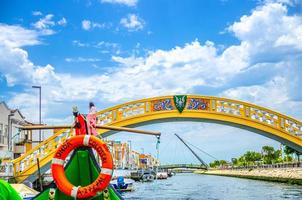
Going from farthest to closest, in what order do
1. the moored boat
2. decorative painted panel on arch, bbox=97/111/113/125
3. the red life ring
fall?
the moored boat → decorative painted panel on arch, bbox=97/111/113/125 → the red life ring

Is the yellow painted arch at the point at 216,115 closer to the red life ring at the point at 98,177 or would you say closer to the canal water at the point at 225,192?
the canal water at the point at 225,192

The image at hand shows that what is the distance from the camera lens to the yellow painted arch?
20094 millimetres

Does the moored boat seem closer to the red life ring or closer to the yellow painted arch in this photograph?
the yellow painted arch

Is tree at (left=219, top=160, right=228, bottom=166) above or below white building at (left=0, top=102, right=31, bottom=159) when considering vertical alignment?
below

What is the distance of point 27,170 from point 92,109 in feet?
41.4

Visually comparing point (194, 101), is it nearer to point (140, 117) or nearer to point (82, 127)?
point (140, 117)

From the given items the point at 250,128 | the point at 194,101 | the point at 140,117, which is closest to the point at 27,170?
the point at 140,117

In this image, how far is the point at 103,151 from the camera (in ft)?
22.3

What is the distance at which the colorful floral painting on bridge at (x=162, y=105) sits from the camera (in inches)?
799

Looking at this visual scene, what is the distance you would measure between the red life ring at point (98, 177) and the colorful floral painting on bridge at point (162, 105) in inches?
526

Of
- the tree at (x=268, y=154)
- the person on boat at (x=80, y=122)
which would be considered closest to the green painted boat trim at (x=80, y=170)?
the person on boat at (x=80, y=122)

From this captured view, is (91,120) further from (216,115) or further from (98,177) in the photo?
(216,115)

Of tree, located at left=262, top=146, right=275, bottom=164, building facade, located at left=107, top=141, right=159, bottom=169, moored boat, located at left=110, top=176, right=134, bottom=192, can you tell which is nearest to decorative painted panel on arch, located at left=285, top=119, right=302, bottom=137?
moored boat, located at left=110, top=176, right=134, bottom=192

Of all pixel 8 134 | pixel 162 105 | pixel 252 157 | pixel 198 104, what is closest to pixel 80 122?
pixel 162 105
